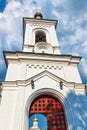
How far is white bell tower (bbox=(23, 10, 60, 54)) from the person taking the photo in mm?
15336

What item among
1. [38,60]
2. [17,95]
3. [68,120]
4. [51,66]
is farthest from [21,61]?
[68,120]

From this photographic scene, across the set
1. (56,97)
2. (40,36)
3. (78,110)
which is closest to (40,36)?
(40,36)

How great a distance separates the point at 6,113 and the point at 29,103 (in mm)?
1461

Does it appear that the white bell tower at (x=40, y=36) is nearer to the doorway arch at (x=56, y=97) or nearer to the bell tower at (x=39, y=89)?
the bell tower at (x=39, y=89)

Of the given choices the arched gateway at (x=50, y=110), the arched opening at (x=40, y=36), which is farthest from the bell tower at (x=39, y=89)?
the arched opening at (x=40, y=36)

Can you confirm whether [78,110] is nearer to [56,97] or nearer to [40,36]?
[56,97]

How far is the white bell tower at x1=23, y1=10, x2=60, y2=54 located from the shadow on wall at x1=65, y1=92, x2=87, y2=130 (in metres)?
4.78

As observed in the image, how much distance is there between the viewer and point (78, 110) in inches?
426

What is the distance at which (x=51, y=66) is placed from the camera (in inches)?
521

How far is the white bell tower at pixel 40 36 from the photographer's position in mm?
15336

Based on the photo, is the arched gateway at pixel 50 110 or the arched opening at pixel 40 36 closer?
the arched gateway at pixel 50 110

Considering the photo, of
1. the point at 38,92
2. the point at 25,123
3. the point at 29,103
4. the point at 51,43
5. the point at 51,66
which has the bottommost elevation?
the point at 25,123

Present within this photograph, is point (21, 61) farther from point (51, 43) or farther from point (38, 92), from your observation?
point (51, 43)

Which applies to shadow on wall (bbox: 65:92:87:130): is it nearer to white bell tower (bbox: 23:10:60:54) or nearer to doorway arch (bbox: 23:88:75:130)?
doorway arch (bbox: 23:88:75:130)
